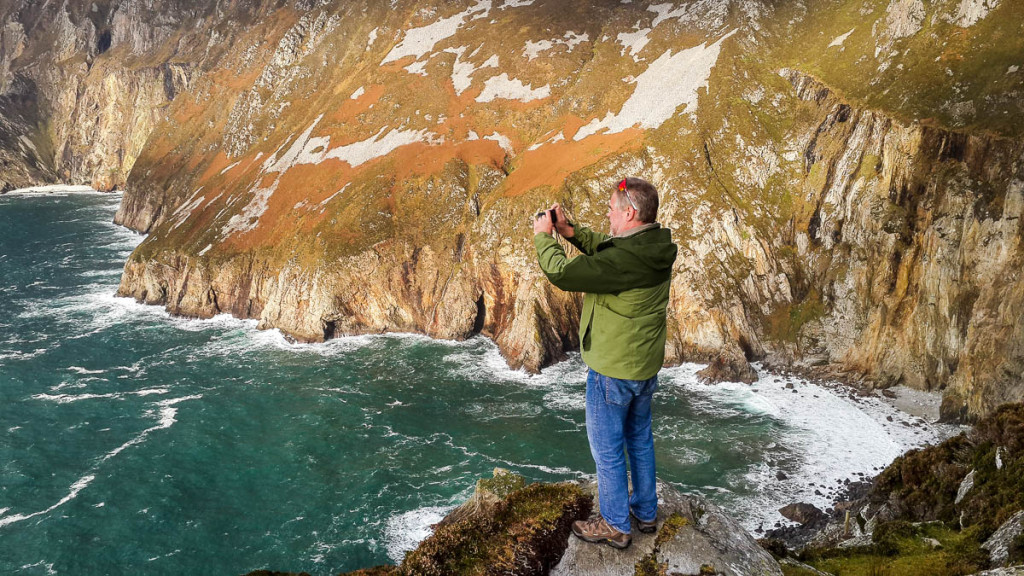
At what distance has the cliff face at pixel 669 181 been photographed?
139 feet

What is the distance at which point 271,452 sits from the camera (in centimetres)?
4072

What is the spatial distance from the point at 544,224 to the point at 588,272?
2.97 ft

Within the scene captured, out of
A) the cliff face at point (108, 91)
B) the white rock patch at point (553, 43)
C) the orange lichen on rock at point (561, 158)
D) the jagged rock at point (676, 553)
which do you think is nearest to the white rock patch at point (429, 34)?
the white rock patch at point (553, 43)

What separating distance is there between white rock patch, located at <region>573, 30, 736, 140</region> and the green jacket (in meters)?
59.3

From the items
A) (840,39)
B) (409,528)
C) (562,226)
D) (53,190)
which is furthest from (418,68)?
(53,190)

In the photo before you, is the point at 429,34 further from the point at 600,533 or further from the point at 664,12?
the point at 600,533

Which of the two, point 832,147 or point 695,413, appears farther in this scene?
point 832,147

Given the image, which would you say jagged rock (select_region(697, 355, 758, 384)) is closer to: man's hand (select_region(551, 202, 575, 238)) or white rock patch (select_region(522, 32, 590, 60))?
man's hand (select_region(551, 202, 575, 238))

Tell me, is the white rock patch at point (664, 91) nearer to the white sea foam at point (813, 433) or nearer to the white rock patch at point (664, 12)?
the white rock patch at point (664, 12)

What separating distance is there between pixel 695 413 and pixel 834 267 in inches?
773

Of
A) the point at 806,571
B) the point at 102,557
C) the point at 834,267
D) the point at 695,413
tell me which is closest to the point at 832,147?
the point at 834,267

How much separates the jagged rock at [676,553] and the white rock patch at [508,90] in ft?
245

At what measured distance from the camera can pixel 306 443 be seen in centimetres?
4191

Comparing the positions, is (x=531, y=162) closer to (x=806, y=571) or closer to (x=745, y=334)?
(x=745, y=334)
